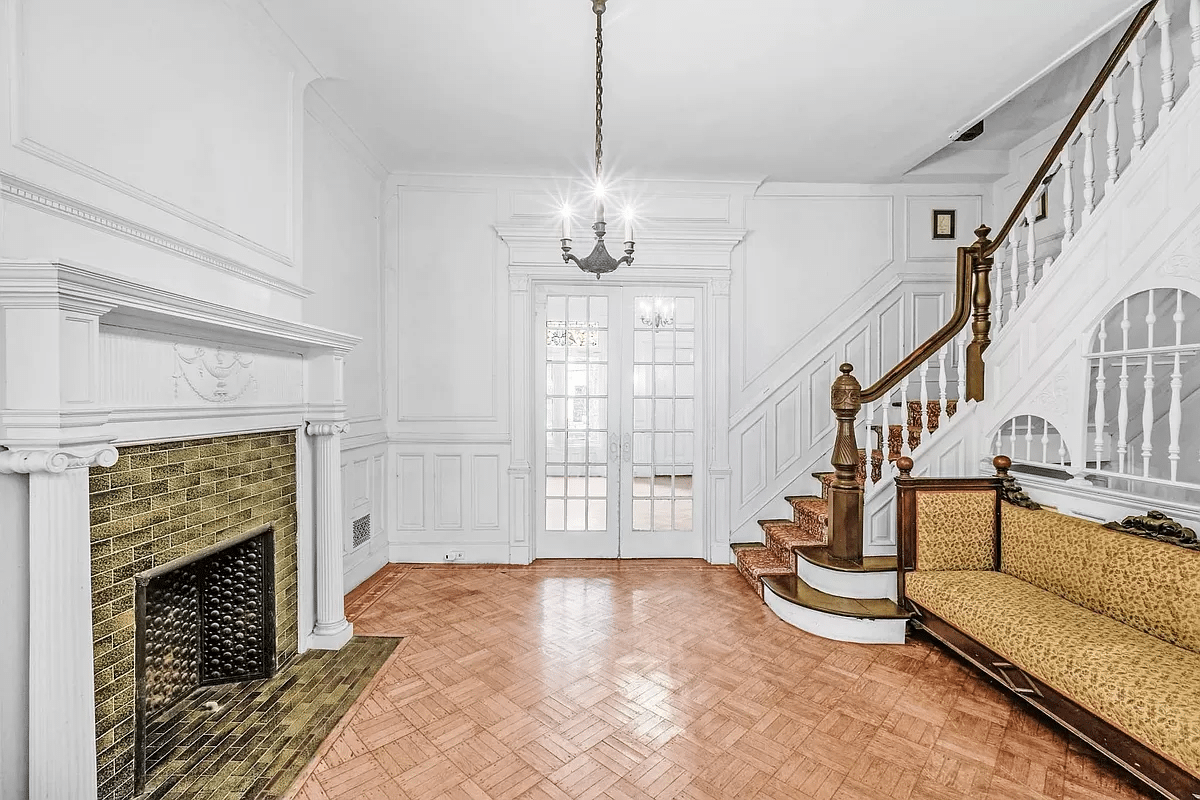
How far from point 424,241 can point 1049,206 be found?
16.5 feet

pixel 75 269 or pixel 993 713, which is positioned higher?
pixel 75 269

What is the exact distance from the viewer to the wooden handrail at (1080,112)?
2742 mm

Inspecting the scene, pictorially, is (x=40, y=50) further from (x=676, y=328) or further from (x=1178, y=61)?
(x=1178, y=61)

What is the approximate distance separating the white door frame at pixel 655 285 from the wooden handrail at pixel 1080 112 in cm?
193

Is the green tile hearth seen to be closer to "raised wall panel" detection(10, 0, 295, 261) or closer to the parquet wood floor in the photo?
the parquet wood floor

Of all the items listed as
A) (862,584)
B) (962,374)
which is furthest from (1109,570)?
(962,374)

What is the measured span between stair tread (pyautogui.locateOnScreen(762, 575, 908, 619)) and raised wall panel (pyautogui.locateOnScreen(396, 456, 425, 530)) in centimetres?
287

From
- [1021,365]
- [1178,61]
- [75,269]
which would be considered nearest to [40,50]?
[75,269]

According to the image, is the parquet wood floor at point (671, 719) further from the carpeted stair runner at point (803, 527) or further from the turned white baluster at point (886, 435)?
the turned white baluster at point (886, 435)

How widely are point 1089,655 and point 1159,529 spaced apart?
763 millimetres

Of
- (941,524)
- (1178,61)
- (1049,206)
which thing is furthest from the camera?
(1049,206)

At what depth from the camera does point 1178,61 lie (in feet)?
11.2

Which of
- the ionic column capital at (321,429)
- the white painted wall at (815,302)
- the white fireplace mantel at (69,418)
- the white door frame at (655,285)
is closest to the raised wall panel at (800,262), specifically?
the white painted wall at (815,302)

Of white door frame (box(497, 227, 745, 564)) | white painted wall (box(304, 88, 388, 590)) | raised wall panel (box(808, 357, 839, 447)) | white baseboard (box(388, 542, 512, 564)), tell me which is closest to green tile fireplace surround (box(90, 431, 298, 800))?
white painted wall (box(304, 88, 388, 590))
